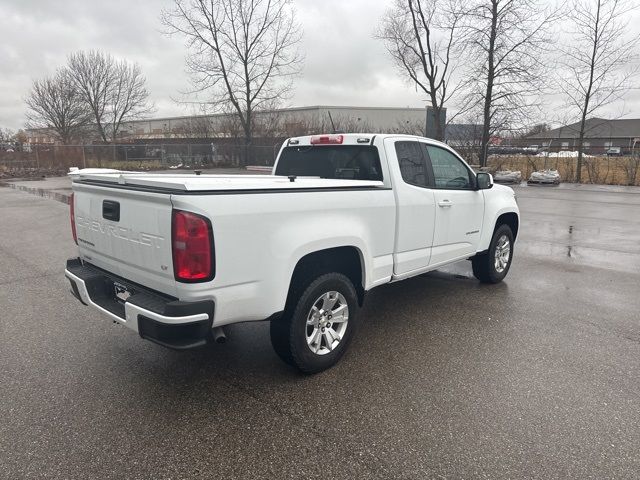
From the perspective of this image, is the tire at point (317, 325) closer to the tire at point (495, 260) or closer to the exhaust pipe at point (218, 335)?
the exhaust pipe at point (218, 335)

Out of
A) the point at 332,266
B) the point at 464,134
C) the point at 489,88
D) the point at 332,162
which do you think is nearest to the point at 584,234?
the point at 332,162

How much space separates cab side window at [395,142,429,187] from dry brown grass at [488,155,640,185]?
3170 centimetres

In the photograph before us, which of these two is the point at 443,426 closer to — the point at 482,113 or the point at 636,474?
the point at 636,474

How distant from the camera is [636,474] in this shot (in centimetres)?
246

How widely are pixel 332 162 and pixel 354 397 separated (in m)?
2.44

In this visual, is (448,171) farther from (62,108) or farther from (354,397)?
(62,108)

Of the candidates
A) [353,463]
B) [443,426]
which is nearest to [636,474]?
[443,426]

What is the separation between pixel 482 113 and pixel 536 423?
1161 inches

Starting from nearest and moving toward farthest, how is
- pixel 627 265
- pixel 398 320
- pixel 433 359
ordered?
1. pixel 433 359
2. pixel 398 320
3. pixel 627 265

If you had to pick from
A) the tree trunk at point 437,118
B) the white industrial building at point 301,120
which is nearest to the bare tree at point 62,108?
the white industrial building at point 301,120

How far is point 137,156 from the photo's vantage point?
3278 centimetres

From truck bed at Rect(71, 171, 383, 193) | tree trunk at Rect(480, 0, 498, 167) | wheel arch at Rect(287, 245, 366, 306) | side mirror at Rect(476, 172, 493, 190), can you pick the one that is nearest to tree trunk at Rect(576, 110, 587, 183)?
tree trunk at Rect(480, 0, 498, 167)

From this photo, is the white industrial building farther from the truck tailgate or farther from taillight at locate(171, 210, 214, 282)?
taillight at locate(171, 210, 214, 282)

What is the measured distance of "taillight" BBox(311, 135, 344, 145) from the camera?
454 centimetres
